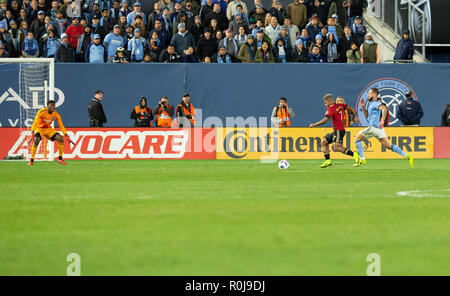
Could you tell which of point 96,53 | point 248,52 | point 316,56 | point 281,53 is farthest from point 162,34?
point 316,56

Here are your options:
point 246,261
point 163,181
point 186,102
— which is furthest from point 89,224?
point 186,102

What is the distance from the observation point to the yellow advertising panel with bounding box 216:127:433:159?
27922 millimetres

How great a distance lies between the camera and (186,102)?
28922 millimetres

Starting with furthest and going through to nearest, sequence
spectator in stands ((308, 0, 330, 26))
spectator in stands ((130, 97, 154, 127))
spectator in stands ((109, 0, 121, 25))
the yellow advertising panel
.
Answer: spectator in stands ((308, 0, 330, 26))
spectator in stands ((109, 0, 121, 25))
spectator in stands ((130, 97, 154, 127))
the yellow advertising panel

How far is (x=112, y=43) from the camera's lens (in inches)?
1176

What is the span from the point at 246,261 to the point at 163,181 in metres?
9.82

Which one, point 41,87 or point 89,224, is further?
point 41,87

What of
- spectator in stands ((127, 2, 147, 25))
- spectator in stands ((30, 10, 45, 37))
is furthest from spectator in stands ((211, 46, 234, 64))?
spectator in stands ((30, 10, 45, 37))

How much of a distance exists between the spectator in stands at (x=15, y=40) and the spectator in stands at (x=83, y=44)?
79.6 inches

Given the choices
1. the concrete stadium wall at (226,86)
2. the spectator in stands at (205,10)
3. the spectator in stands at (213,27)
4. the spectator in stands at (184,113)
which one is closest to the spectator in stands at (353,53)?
the concrete stadium wall at (226,86)

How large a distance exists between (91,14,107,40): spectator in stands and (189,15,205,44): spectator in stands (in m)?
3.21

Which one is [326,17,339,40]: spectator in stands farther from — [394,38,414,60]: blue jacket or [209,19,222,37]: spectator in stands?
[209,19,222,37]: spectator in stands

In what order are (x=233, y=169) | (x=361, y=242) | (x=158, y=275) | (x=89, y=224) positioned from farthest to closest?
(x=233, y=169) → (x=89, y=224) → (x=361, y=242) → (x=158, y=275)
